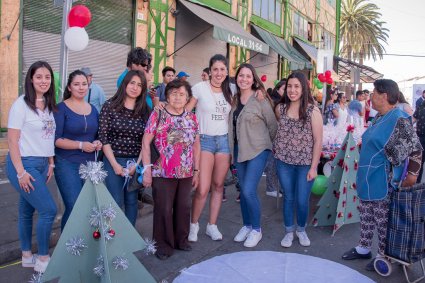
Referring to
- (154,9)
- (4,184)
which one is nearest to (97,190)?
(4,184)

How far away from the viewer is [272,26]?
18.1 m

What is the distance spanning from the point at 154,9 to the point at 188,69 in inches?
88.9

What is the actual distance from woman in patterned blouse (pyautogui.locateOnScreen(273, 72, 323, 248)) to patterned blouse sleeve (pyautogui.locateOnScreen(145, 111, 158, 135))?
1.32 m

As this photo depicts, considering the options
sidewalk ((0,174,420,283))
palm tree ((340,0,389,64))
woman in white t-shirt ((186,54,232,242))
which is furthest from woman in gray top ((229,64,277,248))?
palm tree ((340,0,389,64))

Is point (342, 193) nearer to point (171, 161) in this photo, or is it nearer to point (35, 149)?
point (171, 161)

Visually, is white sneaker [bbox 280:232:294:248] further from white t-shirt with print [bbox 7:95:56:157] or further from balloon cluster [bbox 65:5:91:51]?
balloon cluster [bbox 65:5:91:51]

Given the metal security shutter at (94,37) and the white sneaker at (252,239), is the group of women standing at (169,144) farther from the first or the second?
the metal security shutter at (94,37)

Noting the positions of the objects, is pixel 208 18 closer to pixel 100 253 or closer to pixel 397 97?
pixel 397 97

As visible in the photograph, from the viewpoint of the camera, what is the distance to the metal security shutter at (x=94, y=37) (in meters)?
7.95

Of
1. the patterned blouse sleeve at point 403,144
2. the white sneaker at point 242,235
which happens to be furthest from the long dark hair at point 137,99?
the patterned blouse sleeve at point 403,144

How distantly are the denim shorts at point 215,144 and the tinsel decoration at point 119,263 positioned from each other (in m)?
1.57

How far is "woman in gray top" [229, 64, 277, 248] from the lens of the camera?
392 cm

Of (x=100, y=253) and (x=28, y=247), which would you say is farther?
(x=28, y=247)

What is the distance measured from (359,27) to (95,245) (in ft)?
117
